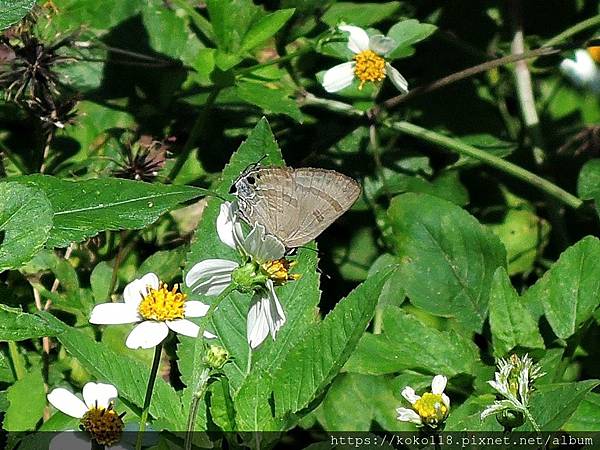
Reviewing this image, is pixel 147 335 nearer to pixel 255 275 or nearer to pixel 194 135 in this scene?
pixel 255 275

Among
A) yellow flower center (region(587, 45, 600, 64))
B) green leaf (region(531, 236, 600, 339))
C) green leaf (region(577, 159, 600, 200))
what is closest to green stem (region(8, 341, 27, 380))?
green leaf (region(531, 236, 600, 339))

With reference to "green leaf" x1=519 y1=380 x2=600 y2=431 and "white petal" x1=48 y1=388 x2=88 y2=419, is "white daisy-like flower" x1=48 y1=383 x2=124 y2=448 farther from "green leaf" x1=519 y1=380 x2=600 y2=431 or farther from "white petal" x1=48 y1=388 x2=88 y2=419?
"green leaf" x1=519 y1=380 x2=600 y2=431

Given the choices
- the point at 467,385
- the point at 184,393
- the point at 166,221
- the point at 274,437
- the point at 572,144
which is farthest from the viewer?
the point at 572,144

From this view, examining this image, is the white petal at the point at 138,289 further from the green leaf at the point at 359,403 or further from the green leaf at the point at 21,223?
the green leaf at the point at 359,403

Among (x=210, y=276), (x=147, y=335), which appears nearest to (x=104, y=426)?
(x=147, y=335)

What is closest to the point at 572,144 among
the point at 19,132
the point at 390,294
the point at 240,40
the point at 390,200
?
the point at 390,200

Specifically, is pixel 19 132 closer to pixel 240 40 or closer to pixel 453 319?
pixel 240 40
